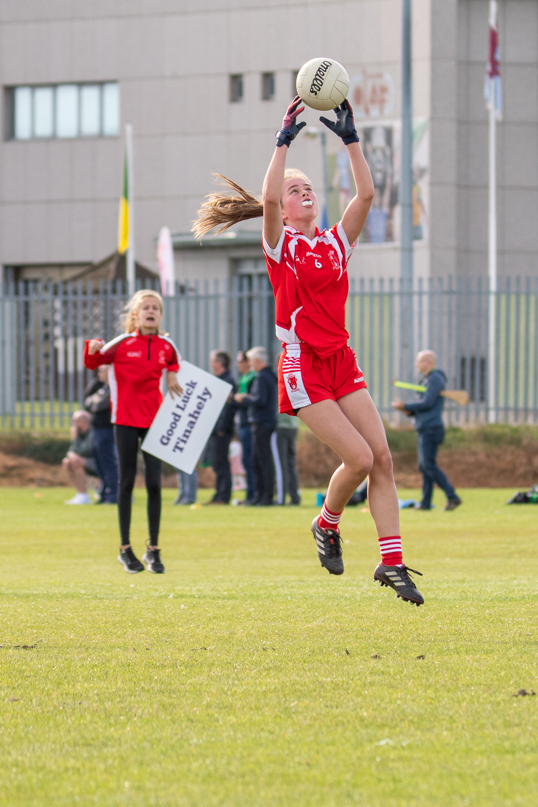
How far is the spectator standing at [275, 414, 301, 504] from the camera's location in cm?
1530

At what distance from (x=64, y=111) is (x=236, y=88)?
6266mm

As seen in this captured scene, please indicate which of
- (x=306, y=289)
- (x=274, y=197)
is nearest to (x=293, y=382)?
(x=306, y=289)

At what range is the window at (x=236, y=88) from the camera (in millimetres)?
36094

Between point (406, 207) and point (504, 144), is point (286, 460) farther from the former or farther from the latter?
point (504, 144)

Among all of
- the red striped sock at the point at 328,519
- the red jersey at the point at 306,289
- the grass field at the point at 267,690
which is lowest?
the grass field at the point at 267,690

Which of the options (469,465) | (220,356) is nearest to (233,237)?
(469,465)

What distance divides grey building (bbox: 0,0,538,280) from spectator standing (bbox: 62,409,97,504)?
18408 mm

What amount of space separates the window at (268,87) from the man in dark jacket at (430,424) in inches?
929

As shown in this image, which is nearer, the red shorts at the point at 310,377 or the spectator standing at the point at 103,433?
the red shorts at the point at 310,377

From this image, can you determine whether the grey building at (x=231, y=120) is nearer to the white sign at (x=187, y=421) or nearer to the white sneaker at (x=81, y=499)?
the white sneaker at (x=81, y=499)

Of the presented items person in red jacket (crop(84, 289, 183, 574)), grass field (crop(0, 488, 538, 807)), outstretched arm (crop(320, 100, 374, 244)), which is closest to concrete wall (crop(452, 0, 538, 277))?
person in red jacket (crop(84, 289, 183, 574))

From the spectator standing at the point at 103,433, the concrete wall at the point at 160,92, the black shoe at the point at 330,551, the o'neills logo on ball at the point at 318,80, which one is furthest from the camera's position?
the concrete wall at the point at 160,92

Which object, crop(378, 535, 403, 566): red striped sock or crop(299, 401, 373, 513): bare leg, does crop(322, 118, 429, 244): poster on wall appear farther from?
crop(378, 535, 403, 566): red striped sock

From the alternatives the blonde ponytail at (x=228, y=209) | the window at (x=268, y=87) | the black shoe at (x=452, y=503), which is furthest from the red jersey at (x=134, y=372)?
the window at (x=268, y=87)
